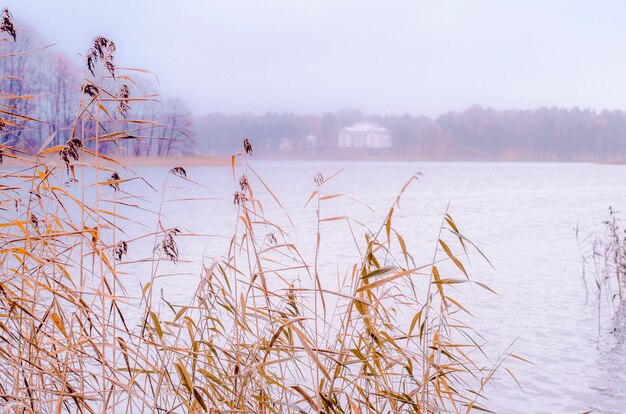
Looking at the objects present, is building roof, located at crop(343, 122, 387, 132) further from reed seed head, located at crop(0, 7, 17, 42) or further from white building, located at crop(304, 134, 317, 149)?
reed seed head, located at crop(0, 7, 17, 42)

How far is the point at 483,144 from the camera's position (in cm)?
12319

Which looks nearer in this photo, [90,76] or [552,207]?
[90,76]

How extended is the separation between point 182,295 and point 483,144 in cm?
11972

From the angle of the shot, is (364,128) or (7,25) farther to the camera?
(364,128)

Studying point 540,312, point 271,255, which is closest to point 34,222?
point 540,312

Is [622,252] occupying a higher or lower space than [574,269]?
higher

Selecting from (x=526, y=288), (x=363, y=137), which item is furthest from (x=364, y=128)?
(x=526, y=288)

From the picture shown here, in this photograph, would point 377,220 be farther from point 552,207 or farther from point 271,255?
point 552,207

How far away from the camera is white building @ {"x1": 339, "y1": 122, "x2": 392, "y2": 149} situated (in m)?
123

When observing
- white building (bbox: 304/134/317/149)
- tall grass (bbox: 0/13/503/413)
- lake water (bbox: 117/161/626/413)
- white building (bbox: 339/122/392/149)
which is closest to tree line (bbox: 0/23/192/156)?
tall grass (bbox: 0/13/503/413)

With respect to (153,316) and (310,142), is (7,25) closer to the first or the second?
(153,316)

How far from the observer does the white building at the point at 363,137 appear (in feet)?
403

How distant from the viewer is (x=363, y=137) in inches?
4902

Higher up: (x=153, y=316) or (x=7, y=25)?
(x=7, y=25)
